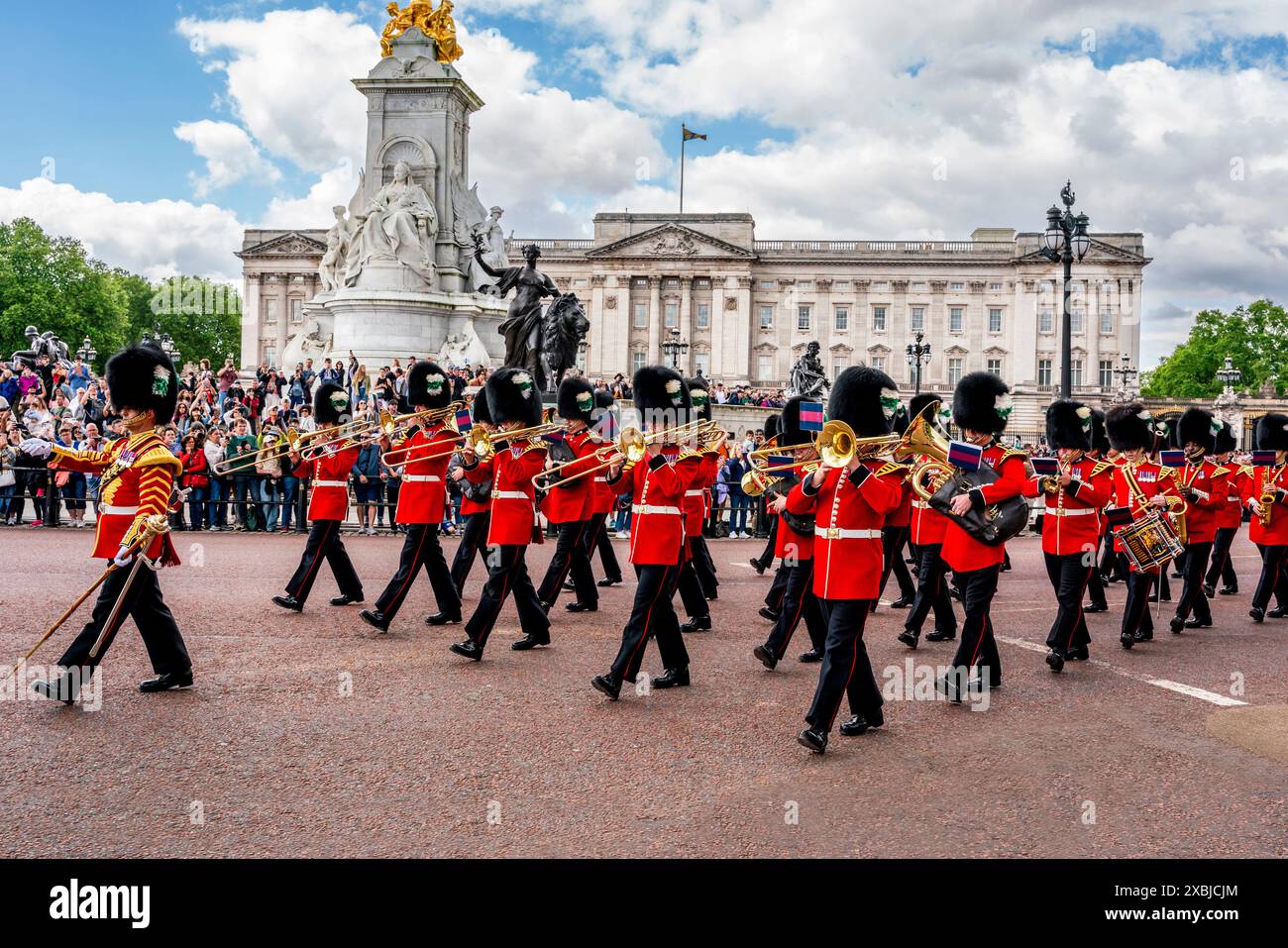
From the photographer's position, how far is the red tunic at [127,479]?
6.92 m

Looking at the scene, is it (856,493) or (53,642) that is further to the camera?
(53,642)

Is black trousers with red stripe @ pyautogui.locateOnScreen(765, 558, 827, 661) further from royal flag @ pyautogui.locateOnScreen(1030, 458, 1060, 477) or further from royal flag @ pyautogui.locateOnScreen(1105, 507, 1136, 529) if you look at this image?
royal flag @ pyautogui.locateOnScreen(1105, 507, 1136, 529)

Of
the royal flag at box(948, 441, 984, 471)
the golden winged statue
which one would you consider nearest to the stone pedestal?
the golden winged statue

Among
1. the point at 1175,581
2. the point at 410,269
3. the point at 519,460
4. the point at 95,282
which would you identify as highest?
the point at 95,282

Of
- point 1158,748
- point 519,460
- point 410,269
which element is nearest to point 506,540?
point 519,460

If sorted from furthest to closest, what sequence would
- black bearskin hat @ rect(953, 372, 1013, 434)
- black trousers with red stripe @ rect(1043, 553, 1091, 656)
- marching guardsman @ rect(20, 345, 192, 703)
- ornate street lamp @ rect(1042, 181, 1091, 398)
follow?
ornate street lamp @ rect(1042, 181, 1091, 398), black trousers with red stripe @ rect(1043, 553, 1091, 656), black bearskin hat @ rect(953, 372, 1013, 434), marching guardsman @ rect(20, 345, 192, 703)

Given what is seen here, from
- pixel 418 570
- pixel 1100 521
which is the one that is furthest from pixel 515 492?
pixel 1100 521

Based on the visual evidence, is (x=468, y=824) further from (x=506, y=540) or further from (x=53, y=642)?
→ (x=53, y=642)

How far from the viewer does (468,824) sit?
4.77 meters

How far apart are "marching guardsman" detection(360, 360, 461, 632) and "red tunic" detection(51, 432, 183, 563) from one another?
7.75 ft

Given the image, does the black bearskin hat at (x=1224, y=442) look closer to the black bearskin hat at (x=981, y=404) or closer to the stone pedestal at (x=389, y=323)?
the black bearskin hat at (x=981, y=404)

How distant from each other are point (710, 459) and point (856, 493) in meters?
3.07

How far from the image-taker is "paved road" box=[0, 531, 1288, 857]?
4695mm
